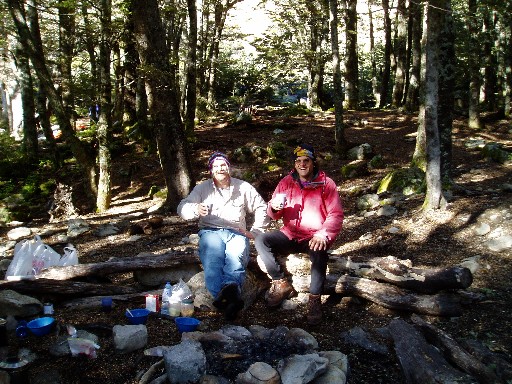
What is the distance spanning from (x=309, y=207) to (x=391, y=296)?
1.28 meters

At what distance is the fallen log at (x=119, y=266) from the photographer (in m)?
4.86

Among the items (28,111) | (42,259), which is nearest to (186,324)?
(42,259)

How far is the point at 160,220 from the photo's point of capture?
8422mm

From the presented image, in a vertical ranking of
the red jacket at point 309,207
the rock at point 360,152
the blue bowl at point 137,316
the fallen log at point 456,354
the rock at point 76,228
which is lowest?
the rock at point 76,228

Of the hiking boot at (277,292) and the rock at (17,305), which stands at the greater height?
the rock at (17,305)

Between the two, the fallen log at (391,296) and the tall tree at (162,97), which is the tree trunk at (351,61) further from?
the fallen log at (391,296)

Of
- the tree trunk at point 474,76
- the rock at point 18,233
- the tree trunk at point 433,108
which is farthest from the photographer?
the tree trunk at point 474,76

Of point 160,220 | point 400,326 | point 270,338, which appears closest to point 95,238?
point 160,220

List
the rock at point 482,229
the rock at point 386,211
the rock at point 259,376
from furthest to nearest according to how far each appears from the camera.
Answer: the rock at point 386,211 → the rock at point 482,229 → the rock at point 259,376

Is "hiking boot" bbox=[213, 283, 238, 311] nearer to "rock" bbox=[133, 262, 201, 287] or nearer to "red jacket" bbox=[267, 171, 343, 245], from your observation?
"red jacket" bbox=[267, 171, 343, 245]

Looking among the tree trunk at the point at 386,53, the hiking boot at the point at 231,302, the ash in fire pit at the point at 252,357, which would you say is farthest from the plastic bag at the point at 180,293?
the tree trunk at the point at 386,53

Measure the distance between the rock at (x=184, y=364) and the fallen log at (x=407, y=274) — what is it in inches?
93.4

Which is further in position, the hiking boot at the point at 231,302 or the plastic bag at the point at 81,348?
the hiking boot at the point at 231,302

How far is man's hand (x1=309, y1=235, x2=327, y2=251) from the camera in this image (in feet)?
13.6
